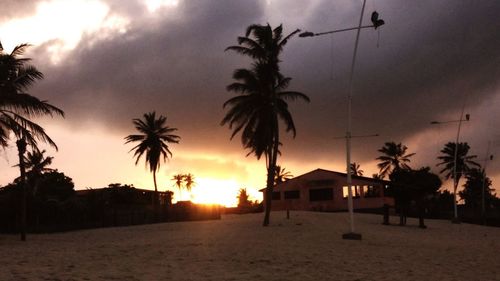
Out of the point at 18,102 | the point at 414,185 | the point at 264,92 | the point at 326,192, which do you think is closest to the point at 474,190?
the point at 326,192

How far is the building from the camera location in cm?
6375

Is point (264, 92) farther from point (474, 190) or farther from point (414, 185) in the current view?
point (474, 190)

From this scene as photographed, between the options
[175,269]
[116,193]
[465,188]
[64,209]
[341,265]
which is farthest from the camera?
[465,188]

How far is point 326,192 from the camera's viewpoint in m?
66.3

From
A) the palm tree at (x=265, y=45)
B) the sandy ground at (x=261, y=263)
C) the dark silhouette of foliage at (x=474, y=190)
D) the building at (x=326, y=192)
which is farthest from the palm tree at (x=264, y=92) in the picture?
the dark silhouette of foliage at (x=474, y=190)

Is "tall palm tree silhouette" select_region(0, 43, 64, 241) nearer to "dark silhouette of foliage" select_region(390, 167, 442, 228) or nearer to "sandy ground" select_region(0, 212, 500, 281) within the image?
"sandy ground" select_region(0, 212, 500, 281)

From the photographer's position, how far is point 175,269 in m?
12.4

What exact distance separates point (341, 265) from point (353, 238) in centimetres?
867

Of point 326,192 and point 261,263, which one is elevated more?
point 326,192

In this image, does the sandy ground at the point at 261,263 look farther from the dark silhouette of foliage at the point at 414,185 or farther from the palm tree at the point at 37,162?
the palm tree at the point at 37,162

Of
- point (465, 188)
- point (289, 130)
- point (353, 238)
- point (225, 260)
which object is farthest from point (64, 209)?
point (465, 188)

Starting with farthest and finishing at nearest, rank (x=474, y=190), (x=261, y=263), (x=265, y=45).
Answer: (x=474, y=190) → (x=265, y=45) → (x=261, y=263)

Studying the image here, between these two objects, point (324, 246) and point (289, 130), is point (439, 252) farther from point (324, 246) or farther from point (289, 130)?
point (289, 130)

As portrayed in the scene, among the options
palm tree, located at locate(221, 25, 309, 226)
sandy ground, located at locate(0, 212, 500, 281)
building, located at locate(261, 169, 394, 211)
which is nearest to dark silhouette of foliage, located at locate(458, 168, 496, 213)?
building, located at locate(261, 169, 394, 211)
